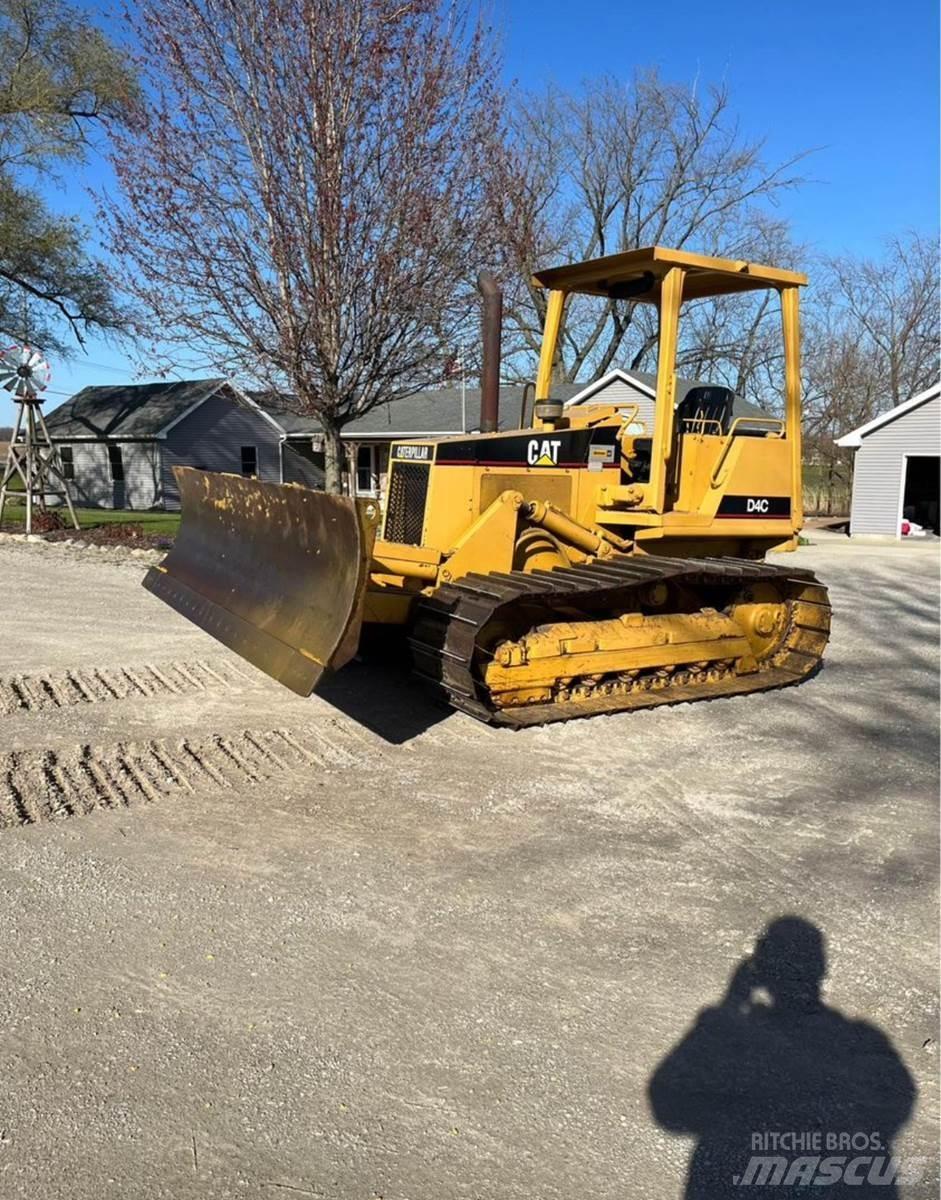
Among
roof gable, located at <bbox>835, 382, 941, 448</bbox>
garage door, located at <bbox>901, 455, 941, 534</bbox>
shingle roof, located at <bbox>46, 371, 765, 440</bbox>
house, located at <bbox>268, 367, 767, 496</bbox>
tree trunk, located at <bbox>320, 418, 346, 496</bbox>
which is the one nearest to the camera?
tree trunk, located at <bbox>320, 418, 346, 496</bbox>

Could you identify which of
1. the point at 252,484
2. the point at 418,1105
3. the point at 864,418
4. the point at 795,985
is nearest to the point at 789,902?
the point at 795,985

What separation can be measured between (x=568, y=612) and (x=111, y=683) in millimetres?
3285

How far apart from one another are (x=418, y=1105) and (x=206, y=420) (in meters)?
30.6

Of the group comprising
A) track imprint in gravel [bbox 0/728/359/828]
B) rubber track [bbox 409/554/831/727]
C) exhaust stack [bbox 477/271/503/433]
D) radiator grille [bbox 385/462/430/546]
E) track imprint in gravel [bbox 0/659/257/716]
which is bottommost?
track imprint in gravel [bbox 0/728/359/828]

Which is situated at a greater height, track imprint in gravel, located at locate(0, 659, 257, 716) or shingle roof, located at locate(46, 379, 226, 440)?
shingle roof, located at locate(46, 379, 226, 440)

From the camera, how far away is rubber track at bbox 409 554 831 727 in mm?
5660

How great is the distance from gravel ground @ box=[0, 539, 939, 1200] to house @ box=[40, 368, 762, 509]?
22950mm

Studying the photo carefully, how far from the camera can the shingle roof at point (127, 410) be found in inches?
1196

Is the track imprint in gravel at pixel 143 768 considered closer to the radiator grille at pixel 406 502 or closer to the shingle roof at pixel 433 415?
the radiator grille at pixel 406 502

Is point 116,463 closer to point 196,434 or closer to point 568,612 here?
point 196,434

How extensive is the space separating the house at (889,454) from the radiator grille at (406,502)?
18824 mm

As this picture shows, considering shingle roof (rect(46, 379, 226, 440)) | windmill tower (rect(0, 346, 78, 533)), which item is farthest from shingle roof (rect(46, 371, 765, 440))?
windmill tower (rect(0, 346, 78, 533))

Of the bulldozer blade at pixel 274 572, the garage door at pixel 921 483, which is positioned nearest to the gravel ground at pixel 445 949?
the bulldozer blade at pixel 274 572

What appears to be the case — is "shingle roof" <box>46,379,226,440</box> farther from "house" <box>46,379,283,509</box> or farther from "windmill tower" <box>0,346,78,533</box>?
"windmill tower" <box>0,346,78,533</box>
